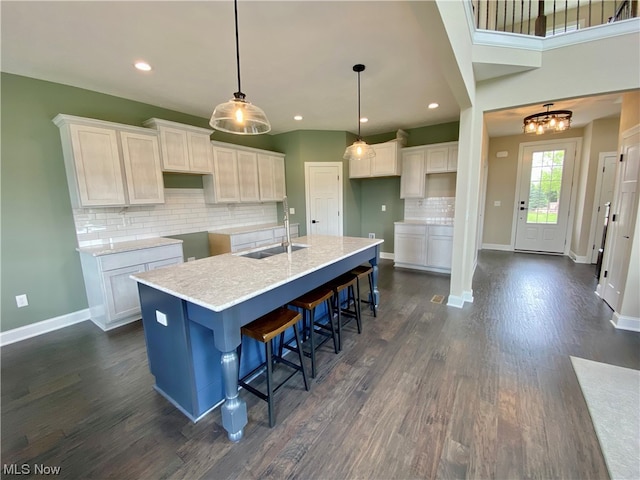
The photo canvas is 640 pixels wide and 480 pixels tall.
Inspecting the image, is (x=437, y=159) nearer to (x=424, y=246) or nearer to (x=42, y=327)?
(x=424, y=246)

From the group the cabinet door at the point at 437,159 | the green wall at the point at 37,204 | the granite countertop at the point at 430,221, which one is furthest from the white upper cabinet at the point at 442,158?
the green wall at the point at 37,204

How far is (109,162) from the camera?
304cm

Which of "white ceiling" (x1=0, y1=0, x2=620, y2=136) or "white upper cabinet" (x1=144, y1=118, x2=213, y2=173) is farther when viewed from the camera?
"white upper cabinet" (x1=144, y1=118, x2=213, y2=173)

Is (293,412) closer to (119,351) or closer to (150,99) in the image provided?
(119,351)

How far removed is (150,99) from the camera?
11.4ft

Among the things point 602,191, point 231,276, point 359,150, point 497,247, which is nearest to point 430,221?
point 497,247

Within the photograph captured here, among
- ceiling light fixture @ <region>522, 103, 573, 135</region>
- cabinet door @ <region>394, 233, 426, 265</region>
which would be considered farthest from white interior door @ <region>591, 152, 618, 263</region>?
cabinet door @ <region>394, 233, 426, 265</region>

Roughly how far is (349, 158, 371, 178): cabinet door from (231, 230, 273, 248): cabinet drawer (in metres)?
2.09

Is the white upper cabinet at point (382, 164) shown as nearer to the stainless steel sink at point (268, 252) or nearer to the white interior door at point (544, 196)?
the stainless steel sink at point (268, 252)

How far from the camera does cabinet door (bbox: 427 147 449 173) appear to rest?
4676 mm

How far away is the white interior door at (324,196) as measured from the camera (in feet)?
17.3

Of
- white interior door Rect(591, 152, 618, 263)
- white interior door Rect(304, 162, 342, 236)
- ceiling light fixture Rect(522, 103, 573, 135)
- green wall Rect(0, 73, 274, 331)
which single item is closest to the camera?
green wall Rect(0, 73, 274, 331)

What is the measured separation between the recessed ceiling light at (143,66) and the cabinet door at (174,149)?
853mm

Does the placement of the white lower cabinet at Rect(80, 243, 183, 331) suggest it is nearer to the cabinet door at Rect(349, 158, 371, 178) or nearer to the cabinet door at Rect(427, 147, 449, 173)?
the cabinet door at Rect(349, 158, 371, 178)
